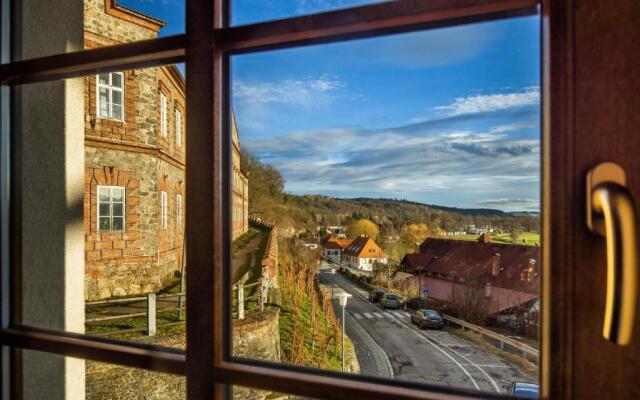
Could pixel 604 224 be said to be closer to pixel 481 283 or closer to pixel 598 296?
pixel 598 296

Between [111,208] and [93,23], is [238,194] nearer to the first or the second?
[111,208]

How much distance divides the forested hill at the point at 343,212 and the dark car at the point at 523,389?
0.25 meters

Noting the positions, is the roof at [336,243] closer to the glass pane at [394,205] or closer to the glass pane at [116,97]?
the glass pane at [394,205]

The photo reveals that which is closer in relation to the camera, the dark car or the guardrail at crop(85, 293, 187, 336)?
the dark car

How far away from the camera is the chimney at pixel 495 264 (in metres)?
0.69

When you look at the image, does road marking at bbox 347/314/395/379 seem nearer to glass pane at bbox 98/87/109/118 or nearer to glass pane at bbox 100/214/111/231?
glass pane at bbox 100/214/111/231

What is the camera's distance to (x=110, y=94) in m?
1.12

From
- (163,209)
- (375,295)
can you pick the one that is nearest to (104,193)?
(163,209)

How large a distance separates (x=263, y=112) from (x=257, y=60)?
0.36ft

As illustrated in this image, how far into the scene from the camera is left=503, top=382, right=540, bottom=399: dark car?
0.59 m

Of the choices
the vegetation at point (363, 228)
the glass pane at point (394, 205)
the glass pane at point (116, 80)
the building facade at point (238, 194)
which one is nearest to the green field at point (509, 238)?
the glass pane at point (394, 205)

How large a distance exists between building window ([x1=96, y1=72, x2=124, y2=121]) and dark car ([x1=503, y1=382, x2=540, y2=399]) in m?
1.15

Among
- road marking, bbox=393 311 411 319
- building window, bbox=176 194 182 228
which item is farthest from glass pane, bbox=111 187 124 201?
road marking, bbox=393 311 411 319

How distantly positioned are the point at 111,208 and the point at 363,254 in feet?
2.57
